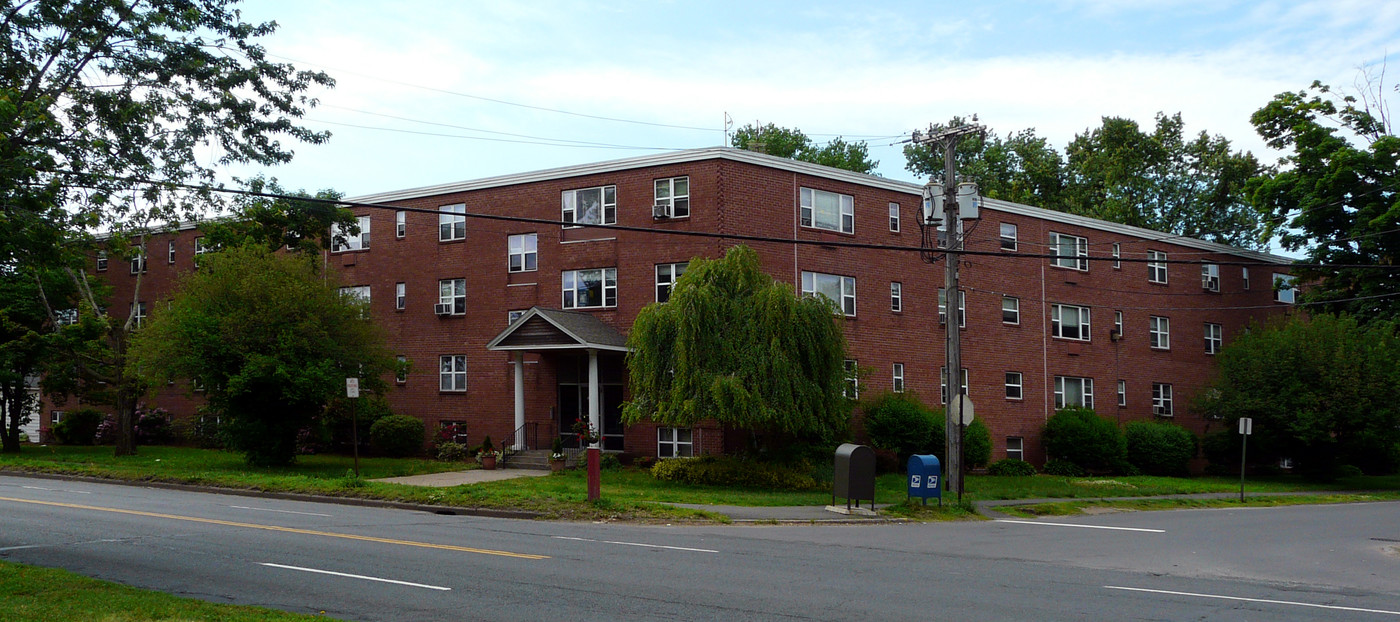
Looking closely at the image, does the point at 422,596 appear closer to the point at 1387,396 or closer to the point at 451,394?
the point at 451,394

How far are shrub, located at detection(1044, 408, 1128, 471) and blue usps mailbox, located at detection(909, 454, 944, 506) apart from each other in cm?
1743

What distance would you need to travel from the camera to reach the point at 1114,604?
38.5 feet

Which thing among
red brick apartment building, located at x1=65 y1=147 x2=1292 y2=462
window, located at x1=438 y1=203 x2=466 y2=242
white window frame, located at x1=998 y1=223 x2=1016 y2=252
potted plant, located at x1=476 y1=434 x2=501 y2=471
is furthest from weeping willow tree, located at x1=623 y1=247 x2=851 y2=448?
white window frame, located at x1=998 y1=223 x2=1016 y2=252

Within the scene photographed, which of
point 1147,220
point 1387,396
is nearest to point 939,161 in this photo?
point 1147,220

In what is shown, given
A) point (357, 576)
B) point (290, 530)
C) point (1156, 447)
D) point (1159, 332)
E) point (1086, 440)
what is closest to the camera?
point (357, 576)

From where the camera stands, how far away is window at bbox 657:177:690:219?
1335 inches

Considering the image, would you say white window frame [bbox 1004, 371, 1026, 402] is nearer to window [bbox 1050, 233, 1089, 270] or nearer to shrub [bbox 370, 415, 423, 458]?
window [bbox 1050, 233, 1089, 270]

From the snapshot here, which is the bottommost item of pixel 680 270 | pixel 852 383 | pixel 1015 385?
pixel 1015 385

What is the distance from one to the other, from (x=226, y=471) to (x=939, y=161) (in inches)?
1687

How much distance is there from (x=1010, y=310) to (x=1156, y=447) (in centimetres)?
756

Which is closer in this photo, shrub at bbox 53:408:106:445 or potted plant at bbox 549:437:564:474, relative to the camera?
potted plant at bbox 549:437:564:474

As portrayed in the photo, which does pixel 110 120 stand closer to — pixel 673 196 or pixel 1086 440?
pixel 673 196

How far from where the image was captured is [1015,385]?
40.3m

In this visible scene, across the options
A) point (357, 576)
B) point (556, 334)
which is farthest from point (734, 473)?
point (357, 576)
